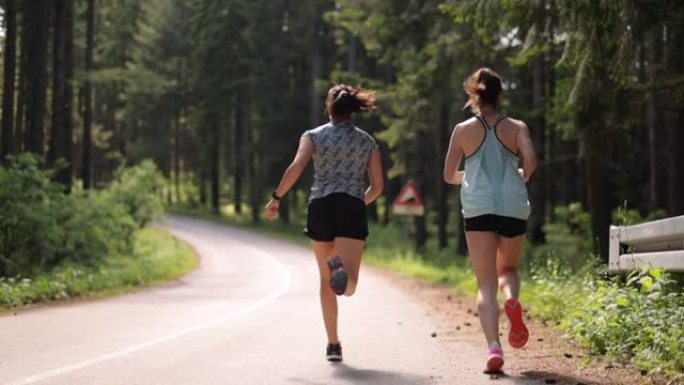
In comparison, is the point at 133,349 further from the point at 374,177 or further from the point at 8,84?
the point at 8,84

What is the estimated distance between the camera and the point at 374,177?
659 centimetres

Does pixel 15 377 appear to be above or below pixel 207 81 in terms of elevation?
below

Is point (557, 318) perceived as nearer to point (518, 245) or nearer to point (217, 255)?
point (518, 245)

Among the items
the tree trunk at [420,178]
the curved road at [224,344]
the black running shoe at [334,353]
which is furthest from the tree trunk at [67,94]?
the black running shoe at [334,353]

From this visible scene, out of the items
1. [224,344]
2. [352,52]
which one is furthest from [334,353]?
[352,52]

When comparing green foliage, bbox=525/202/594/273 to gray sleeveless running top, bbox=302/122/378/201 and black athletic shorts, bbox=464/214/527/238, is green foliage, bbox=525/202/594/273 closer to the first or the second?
gray sleeveless running top, bbox=302/122/378/201

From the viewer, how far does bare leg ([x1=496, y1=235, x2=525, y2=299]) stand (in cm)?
578

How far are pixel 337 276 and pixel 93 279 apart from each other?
10441 millimetres

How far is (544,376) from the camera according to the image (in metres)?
5.51

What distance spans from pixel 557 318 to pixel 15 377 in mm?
5742

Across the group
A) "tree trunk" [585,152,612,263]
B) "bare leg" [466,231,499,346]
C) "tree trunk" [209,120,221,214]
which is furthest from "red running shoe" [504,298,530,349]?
"tree trunk" [209,120,221,214]

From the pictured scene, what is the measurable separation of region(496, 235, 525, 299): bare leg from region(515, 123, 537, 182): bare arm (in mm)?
488

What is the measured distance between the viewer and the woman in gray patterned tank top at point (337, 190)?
20.4 ft

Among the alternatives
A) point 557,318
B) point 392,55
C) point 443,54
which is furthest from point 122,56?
A: point 557,318
